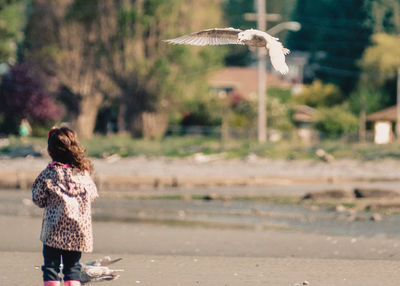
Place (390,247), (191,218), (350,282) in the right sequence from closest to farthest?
(350,282) → (390,247) → (191,218)

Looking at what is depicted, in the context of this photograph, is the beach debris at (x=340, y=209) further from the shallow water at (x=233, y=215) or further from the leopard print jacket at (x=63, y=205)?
the leopard print jacket at (x=63, y=205)

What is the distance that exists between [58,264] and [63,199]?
Result: 0.52 metres

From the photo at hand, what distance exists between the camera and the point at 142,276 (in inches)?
348

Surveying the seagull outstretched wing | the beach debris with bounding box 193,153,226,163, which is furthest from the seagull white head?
the beach debris with bounding box 193,153,226,163

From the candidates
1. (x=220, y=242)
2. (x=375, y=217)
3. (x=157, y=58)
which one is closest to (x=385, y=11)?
(x=157, y=58)

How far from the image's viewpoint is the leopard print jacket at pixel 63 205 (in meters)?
6.96

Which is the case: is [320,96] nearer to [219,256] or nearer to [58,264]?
[219,256]

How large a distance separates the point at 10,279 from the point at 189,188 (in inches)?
552

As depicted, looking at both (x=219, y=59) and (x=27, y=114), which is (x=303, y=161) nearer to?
(x=219, y=59)

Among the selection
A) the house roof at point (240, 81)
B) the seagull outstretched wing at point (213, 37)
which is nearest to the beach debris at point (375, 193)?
the seagull outstretched wing at point (213, 37)

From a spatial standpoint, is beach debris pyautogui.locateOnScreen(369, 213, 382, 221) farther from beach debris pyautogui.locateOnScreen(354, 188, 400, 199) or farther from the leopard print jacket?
the leopard print jacket

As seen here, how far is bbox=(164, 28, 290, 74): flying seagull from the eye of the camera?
717cm

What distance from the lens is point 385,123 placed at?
67.2 metres

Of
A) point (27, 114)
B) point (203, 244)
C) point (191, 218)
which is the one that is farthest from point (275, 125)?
point (203, 244)
